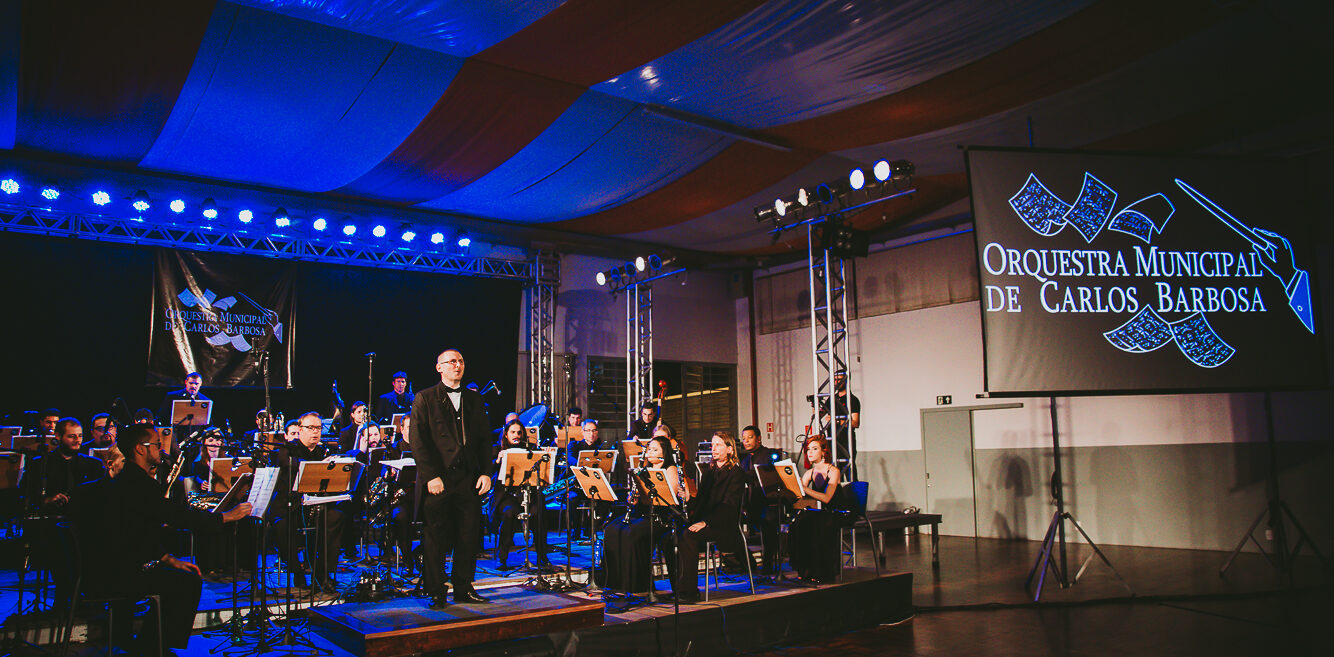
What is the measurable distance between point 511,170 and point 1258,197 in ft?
23.8

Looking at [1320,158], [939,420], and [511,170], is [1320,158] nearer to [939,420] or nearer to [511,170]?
[939,420]

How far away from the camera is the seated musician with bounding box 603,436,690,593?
6027 millimetres

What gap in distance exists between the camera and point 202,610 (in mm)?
5613

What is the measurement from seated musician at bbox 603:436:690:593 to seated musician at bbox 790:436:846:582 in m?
1.07

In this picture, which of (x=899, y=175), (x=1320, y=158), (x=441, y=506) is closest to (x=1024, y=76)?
(x=899, y=175)

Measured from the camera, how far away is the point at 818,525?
652cm

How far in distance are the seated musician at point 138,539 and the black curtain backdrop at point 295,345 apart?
551 centimetres

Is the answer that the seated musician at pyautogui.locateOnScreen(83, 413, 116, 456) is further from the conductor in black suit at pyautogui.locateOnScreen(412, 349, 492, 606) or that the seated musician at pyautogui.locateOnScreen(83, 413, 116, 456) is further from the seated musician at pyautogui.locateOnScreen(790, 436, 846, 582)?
the seated musician at pyautogui.locateOnScreen(790, 436, 846, 582)

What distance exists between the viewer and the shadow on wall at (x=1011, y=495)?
1103cm

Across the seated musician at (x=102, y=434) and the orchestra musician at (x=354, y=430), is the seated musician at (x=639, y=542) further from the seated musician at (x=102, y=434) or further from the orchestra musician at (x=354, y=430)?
the seated musician at (x=102, y=434)

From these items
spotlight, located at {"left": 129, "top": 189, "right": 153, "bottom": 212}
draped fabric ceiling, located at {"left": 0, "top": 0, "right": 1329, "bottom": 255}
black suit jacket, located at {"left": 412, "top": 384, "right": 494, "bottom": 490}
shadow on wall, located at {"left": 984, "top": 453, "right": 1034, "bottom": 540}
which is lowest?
shadow on wall, located at {"left": 984, "top": 453, "right": 1034, "bottom": 540}

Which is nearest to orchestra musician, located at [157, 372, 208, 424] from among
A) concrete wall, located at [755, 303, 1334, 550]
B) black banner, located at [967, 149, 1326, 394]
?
black banner, located at [967, 149, 1326, 394]

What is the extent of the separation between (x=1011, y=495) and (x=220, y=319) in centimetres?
1033

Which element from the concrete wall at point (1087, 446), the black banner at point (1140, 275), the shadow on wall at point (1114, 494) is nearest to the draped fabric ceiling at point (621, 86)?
the black banner at point (1140, 275)
